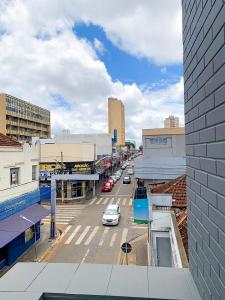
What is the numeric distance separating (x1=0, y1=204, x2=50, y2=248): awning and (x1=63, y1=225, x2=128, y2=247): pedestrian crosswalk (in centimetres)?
318

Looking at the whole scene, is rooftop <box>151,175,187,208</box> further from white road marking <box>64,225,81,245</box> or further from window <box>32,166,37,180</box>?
window <box>32,166,37,180</box>

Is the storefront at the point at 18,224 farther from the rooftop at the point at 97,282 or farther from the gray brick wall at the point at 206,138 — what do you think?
the gray brick wall at the point at 206,138

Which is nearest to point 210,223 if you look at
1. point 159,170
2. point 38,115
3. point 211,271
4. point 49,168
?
point 211,271

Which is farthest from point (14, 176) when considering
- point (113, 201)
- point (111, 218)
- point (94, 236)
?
point (113, 201)

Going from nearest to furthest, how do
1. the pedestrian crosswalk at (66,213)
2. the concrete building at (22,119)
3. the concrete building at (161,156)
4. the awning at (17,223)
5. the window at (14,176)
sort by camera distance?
the awning at (17,223) → the window at (14,176) → the pedestrian crosswalk at (66,213) → the concrete building at (161,156) → the concrete building at (22,119)

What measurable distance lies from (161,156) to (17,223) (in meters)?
25.9

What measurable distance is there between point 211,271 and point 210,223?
478 millimetres

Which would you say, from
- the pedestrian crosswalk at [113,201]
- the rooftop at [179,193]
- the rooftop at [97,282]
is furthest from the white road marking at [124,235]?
the rooftop at [97,282]

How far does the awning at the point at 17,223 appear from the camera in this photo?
1532 centimetres

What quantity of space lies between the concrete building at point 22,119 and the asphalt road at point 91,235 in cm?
4245

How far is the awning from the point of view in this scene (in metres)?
15.3

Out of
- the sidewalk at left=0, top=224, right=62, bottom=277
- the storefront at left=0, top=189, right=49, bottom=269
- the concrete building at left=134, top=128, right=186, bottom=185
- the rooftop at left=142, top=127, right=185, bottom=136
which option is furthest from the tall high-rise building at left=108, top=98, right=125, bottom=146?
the storefront at left=0, top=189, right=49, bottom=269

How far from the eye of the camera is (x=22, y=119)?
76.1m

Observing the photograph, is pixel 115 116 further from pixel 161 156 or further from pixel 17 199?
pixel 17 199
